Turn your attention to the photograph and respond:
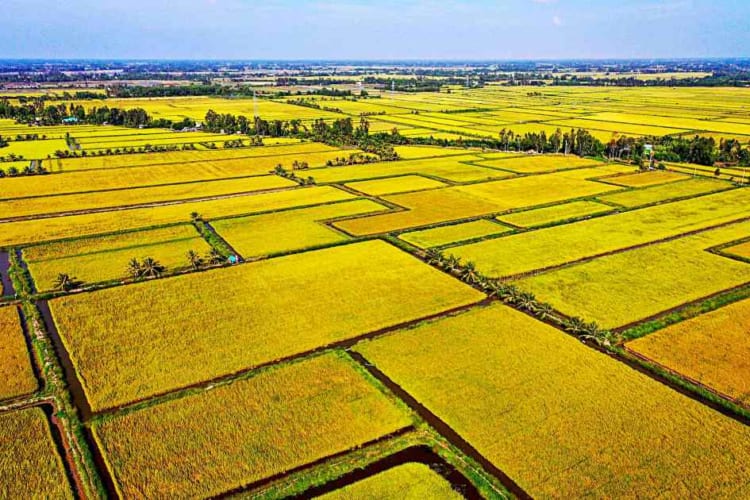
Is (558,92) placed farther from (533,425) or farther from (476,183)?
(533,425)

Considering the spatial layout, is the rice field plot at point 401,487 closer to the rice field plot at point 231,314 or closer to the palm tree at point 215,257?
the rice field plot at point 231,314

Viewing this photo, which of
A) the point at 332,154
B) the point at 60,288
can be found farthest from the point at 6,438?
the point at 332,154

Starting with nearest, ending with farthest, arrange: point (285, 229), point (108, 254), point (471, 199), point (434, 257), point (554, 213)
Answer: point (434, 257)
point (108, 254)
point (285, 229)
point (554, 213)
point (471, 199)

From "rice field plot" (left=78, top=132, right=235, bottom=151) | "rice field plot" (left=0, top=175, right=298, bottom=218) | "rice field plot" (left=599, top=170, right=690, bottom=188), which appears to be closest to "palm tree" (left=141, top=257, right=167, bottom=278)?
"rice field plot" (left=0, top=175, right=298, bottom=218)

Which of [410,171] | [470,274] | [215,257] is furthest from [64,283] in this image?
[410,171]

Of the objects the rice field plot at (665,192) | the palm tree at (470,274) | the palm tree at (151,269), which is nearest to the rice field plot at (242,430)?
the palm tree at (470,274)

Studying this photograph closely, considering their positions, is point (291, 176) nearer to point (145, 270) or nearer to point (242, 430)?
point (145, 270)
